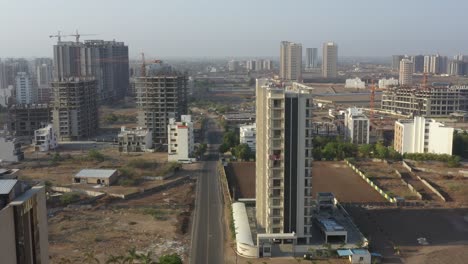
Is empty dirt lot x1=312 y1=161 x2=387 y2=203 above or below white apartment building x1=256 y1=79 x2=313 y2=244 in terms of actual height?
below

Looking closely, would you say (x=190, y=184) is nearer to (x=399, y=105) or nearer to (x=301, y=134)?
(x=301, y=134)

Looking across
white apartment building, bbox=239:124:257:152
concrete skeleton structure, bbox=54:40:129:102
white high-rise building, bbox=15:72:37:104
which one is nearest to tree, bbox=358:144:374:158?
white apartment building, bbox=239:124:257:152

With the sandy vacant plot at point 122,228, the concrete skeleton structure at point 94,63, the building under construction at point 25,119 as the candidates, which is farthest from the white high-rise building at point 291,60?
the sandy vacant plot at point 122,228

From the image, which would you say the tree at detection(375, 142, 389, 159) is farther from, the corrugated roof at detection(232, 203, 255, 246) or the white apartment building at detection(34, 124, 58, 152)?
the white apartment building at detection(34, 124, 58, 152)

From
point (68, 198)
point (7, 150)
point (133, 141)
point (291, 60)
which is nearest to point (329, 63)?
point (291, 60)

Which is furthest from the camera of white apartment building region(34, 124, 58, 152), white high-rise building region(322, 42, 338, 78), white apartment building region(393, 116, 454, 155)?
white high-rise building region(322, 42, 338, 78)
